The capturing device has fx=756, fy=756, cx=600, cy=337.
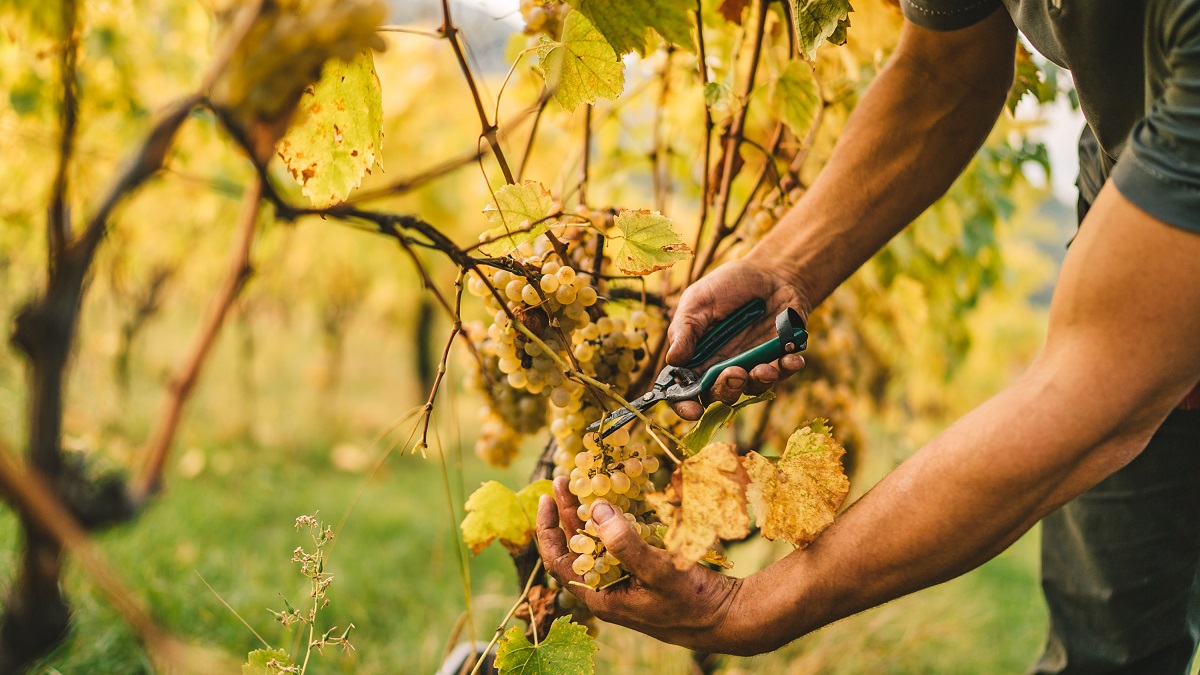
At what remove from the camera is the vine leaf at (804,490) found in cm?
89

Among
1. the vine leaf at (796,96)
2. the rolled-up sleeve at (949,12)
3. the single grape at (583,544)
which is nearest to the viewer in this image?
the single grape at (583,544)

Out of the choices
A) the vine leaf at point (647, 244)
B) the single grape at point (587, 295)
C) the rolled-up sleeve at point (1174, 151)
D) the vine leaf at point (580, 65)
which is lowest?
the single grape at point (587, 295)

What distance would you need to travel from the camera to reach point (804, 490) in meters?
0.89

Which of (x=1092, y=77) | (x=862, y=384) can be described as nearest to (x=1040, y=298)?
(x=862, y=384)

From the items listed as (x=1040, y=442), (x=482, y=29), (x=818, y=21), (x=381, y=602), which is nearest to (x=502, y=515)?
(x=1040, y=442)

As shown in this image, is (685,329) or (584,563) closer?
(584,563)

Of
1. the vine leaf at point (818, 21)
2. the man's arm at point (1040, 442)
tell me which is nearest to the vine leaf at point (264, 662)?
the man's arm at point (1040, 442)

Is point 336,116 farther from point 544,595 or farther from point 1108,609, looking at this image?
point 1108,609

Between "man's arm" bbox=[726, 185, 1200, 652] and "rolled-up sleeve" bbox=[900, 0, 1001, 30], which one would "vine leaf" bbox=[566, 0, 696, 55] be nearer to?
"rolled-up sleeve" bbox=[900, 0, 1001, 30]

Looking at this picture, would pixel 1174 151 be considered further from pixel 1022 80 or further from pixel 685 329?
pixel 1022 80

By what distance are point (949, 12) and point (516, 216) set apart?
31.3 inches

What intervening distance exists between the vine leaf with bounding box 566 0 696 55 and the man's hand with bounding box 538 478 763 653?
1.92 ft

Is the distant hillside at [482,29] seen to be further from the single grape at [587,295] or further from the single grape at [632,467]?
the single grape at [632,467]

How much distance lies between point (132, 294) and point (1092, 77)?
24.6ft
